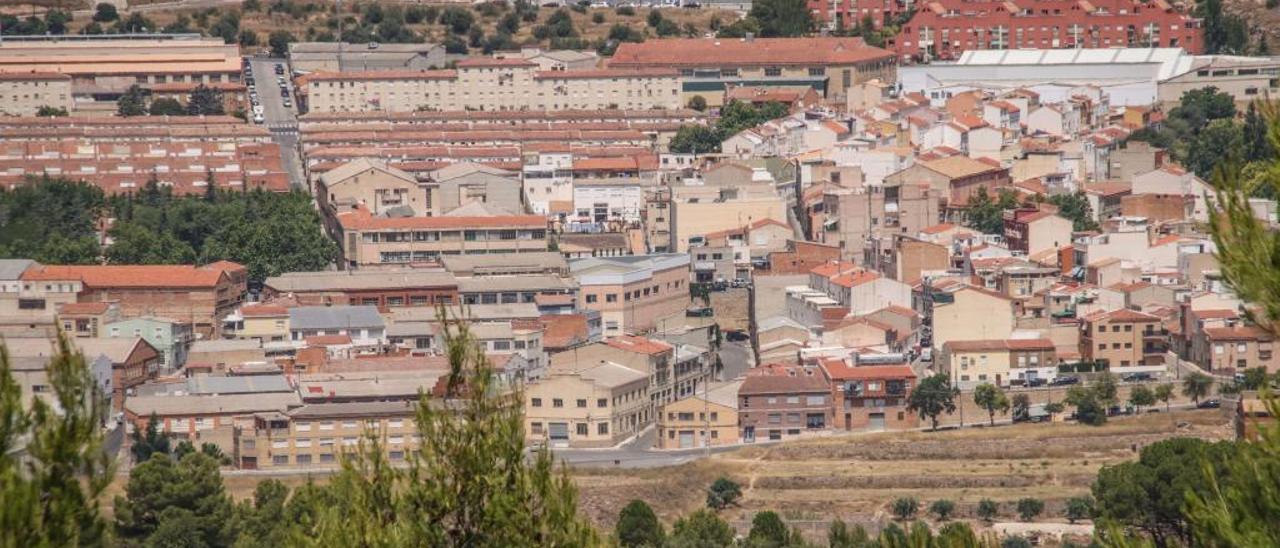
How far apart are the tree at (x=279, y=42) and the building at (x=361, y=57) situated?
1.28 ft

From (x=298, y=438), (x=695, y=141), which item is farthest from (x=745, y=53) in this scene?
(x=298, y=438)

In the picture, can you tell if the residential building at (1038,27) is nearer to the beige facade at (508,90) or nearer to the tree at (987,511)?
the beige facade at (508,90)

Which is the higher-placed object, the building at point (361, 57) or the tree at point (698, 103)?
the building at point (361, 57)

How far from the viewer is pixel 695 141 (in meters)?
37.9

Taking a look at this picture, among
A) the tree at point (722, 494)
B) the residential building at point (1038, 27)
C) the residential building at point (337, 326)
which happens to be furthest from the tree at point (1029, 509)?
the residential building at point (1038, 27)

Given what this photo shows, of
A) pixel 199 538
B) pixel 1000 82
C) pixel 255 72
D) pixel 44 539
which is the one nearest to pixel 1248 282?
pixel 44 539

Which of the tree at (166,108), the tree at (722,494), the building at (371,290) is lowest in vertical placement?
the tree at (722,494)

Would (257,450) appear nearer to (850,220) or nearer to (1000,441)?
(1000,441)

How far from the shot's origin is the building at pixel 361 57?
43969 mm

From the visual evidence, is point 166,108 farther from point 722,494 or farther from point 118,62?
point 722,494

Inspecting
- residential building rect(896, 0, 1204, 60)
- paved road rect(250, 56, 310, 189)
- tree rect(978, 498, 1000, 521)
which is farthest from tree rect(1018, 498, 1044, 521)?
residential building rect(896, 0, 1204, 60)

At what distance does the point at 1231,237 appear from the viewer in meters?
7.17

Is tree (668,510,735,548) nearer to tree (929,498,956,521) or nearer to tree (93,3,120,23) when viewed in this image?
tree (929,498,956,521)

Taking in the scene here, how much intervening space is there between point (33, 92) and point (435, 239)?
11.4 m
